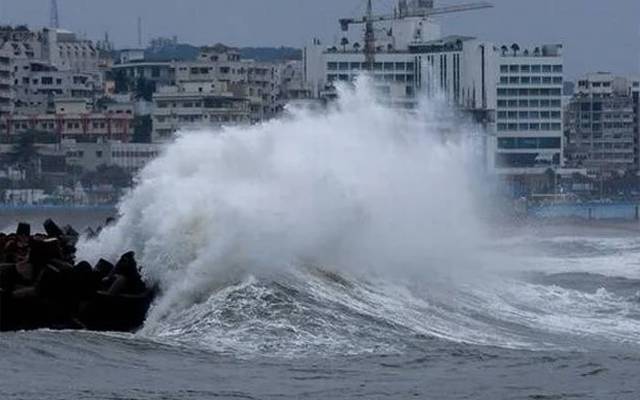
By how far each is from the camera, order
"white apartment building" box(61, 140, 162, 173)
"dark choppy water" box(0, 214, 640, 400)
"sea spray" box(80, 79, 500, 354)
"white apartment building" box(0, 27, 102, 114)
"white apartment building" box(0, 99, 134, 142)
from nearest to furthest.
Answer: "dark choppy water" box(0, 214, 640, 400), "sea spray" box(80, 79, 500, 354), "white apartment building" box(61, 140, 162, 173), "white apartment building" box(0, 99, 134, 142), "white apartment building" box(0, 27, 102, 114)

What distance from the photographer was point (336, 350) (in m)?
21.5

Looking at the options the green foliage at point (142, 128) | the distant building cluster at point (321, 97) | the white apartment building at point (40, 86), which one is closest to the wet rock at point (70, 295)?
the distant building cluster at point (321, 97)

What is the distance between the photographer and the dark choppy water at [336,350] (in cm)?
1852

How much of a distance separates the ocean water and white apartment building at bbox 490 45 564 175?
79.6 m

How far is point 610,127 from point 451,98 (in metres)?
22.2

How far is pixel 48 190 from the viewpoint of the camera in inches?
4309

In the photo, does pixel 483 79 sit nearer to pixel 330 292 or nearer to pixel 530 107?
pixel 530 107

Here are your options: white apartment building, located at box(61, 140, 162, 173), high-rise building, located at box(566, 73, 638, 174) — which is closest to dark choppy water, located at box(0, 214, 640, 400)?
white apartment building, located at box(61, 140, 162, 173)

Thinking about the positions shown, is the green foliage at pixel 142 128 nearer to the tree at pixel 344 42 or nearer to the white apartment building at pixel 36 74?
the white apartment building at pixel 36 74

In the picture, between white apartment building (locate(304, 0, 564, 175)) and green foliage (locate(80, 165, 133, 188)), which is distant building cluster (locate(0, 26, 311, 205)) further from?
white apartment building (locate(304, 0, 564, 175))

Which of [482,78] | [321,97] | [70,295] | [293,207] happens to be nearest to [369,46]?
[482,78]

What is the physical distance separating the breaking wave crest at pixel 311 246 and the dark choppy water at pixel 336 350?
0.06 metres

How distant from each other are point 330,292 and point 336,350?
15.7 ft

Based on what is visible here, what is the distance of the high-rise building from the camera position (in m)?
139
